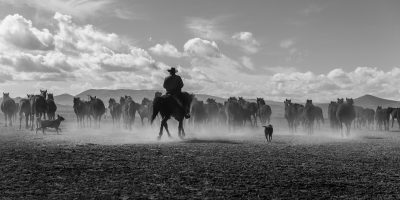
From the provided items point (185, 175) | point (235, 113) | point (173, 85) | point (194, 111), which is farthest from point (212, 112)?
point (185, 175)

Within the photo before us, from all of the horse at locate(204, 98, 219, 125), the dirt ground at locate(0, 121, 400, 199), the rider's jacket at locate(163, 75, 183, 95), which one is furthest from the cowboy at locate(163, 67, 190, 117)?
the horse at locate(204, 98, 219, 125)

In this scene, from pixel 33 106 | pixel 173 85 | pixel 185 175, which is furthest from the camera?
pixel 33 106

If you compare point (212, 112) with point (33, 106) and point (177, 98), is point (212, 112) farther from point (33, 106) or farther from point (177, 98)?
point (177, 98)

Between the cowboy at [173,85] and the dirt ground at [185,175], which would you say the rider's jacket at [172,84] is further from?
the dirt ground at [185,175]

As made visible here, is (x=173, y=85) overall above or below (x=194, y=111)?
above

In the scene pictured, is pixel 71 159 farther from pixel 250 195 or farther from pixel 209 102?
pixel 209 102

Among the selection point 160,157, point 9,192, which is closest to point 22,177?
point 9,192

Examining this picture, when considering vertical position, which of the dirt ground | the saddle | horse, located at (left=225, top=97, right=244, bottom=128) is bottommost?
the dirt ground

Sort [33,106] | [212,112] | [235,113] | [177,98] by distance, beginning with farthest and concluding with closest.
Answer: [212,112], [235,113], [33,106], [177,98]

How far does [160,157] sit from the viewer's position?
1212 centimetres

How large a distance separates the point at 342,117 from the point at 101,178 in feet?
72.5

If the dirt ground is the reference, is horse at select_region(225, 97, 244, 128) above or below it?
above

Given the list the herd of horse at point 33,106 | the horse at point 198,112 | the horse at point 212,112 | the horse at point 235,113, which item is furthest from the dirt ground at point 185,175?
the horse at point 212,112

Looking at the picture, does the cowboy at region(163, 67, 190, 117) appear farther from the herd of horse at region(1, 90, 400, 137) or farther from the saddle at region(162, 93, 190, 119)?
the herd of horse at region(1, 90, 400, 137)
